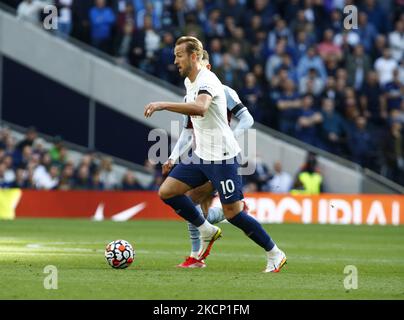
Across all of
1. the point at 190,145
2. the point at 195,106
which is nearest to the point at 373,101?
the point at 190,145

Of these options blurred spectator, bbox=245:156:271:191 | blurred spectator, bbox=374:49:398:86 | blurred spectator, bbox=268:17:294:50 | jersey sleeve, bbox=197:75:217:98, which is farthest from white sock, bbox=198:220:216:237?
blurred spectator, bbox=374:49:398:86

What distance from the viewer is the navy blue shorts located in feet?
39.4

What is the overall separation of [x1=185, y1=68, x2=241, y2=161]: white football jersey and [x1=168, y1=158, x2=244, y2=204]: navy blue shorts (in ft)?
0.29

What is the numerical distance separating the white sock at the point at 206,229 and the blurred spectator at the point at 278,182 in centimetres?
1295

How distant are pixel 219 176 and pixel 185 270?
1169 millimetres

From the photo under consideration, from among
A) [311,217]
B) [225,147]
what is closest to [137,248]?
[225,147]

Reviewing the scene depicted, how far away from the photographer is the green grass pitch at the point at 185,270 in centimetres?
1020

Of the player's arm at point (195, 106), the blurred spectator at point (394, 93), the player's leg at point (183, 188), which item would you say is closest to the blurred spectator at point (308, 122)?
the blurred spectator at point (394, 93)

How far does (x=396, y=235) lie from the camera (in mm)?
21078

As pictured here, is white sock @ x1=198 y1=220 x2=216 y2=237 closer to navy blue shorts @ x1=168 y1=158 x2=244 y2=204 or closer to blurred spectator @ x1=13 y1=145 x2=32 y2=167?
navy blue shorts @ x1=168 y1=158 x2=244 y2=204

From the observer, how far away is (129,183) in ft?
84.7

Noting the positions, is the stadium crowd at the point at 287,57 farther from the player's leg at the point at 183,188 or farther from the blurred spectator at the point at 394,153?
the player's leg at the point at 183,188

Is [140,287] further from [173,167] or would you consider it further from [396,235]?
[396,235]

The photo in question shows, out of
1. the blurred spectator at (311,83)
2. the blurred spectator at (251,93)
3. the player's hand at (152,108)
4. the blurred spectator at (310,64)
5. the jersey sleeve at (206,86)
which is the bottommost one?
the player's hand at (152,108)
